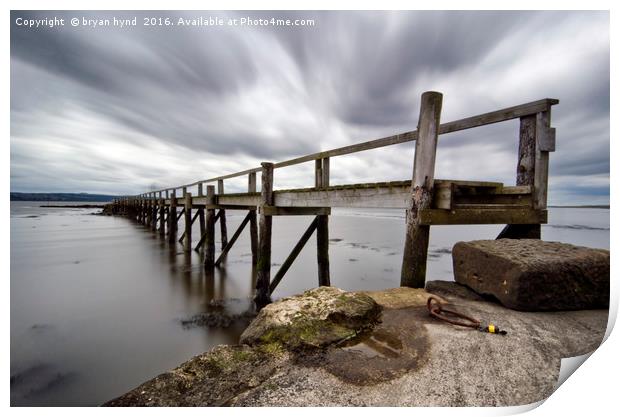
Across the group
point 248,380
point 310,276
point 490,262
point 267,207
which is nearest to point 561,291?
point 490,262

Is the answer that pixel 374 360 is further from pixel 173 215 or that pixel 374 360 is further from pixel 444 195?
pixel 173 215

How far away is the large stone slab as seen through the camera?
2.57 m

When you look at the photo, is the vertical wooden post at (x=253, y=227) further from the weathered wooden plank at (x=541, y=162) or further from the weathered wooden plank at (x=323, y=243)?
the weathered wooden plank at (x=541, y=162)

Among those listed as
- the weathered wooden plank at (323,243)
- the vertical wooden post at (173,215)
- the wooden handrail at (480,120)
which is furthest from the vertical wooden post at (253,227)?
the vertical wooden post at (173,215)

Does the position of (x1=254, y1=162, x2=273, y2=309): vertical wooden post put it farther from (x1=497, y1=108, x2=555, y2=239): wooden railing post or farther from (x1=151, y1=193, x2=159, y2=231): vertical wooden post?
(x1=151, y1=193, x2=159, y2=231): vertical wooden post

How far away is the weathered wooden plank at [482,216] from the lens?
3.20m

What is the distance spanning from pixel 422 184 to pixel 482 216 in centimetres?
87

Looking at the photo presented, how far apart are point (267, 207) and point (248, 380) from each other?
15.4 feet

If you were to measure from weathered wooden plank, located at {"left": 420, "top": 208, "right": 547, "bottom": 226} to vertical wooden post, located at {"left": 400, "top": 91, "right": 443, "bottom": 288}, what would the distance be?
0.11 meters

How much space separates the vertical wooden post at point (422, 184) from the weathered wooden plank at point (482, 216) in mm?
109

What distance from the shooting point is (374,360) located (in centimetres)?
193

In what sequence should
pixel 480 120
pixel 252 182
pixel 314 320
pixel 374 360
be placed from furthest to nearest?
1. pixel 252 182
2. pixel 480 120
3. pixel 314 320
4. pixel 374 360

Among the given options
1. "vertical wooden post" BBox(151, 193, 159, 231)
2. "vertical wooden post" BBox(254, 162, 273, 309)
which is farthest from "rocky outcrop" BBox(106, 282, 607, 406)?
"vertical wooden post" BBox(151, 193, 159, 231)

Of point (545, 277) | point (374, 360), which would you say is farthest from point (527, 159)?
point (374, 360)
